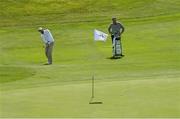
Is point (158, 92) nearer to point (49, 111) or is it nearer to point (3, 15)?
point (49, 111)

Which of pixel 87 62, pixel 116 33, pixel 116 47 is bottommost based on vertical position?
pixel 87 62

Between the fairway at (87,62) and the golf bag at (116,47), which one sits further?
the golf bag at (116,47)

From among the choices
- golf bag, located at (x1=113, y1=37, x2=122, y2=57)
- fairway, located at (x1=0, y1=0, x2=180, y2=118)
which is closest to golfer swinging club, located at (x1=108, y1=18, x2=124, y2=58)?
golf bag, located at (x1=113, y1=37, x2=122, y2=57)

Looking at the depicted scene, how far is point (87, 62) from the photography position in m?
29.0

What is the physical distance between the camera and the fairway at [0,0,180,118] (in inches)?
579

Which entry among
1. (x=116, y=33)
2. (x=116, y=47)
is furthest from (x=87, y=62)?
(x=116, y=33)

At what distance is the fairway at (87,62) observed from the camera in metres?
14.7

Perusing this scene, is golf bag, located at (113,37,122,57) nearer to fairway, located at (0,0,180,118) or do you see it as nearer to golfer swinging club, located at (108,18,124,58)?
golfer swinging club, located at (108,18,124,58)

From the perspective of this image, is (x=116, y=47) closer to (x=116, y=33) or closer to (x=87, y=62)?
(x=116, y=33)

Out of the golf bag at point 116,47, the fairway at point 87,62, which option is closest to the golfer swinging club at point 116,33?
the golf bag at point 116,47

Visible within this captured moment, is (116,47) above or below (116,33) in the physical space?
below

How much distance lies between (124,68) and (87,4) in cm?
2943

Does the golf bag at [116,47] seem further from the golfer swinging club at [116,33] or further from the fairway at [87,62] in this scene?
the fairway at [87,62]

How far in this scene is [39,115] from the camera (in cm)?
1380
